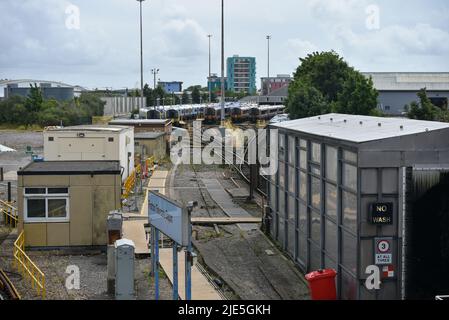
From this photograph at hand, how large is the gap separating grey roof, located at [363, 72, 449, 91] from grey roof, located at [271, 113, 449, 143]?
182 ft

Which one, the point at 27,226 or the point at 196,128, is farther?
the point at 196,128

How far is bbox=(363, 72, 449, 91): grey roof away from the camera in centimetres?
7412

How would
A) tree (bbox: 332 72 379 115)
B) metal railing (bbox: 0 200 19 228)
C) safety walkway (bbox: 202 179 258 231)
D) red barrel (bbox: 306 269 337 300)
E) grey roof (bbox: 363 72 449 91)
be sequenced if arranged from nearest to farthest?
1. red barrel (bbox: 306 269 337 300)
2. metal railing (bbox: 0 200 19 228)
3. safety walkway (bbox: 202 179 258 231)
4. tree (bbox: 332 72 379 115)
5. grey roof (bbox: 363 72 449 91)

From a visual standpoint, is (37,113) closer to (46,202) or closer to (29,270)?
(46,202)

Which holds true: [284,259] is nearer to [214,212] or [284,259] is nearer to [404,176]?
[404,176]

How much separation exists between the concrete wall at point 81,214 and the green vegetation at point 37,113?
62.3m

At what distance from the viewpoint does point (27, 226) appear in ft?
59.4

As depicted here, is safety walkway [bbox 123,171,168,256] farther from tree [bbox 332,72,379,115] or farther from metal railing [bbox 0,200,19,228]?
tree [bbox 332,72,379,115]

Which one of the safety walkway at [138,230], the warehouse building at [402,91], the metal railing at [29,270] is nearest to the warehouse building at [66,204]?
the metal railing at [29,270]

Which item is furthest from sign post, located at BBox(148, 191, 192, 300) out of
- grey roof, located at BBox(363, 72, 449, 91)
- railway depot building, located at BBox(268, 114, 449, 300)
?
grey roof, located at BBox(363, 72, 449, 91)

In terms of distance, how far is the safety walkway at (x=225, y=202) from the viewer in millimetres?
21705

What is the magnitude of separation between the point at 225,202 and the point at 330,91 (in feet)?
118
